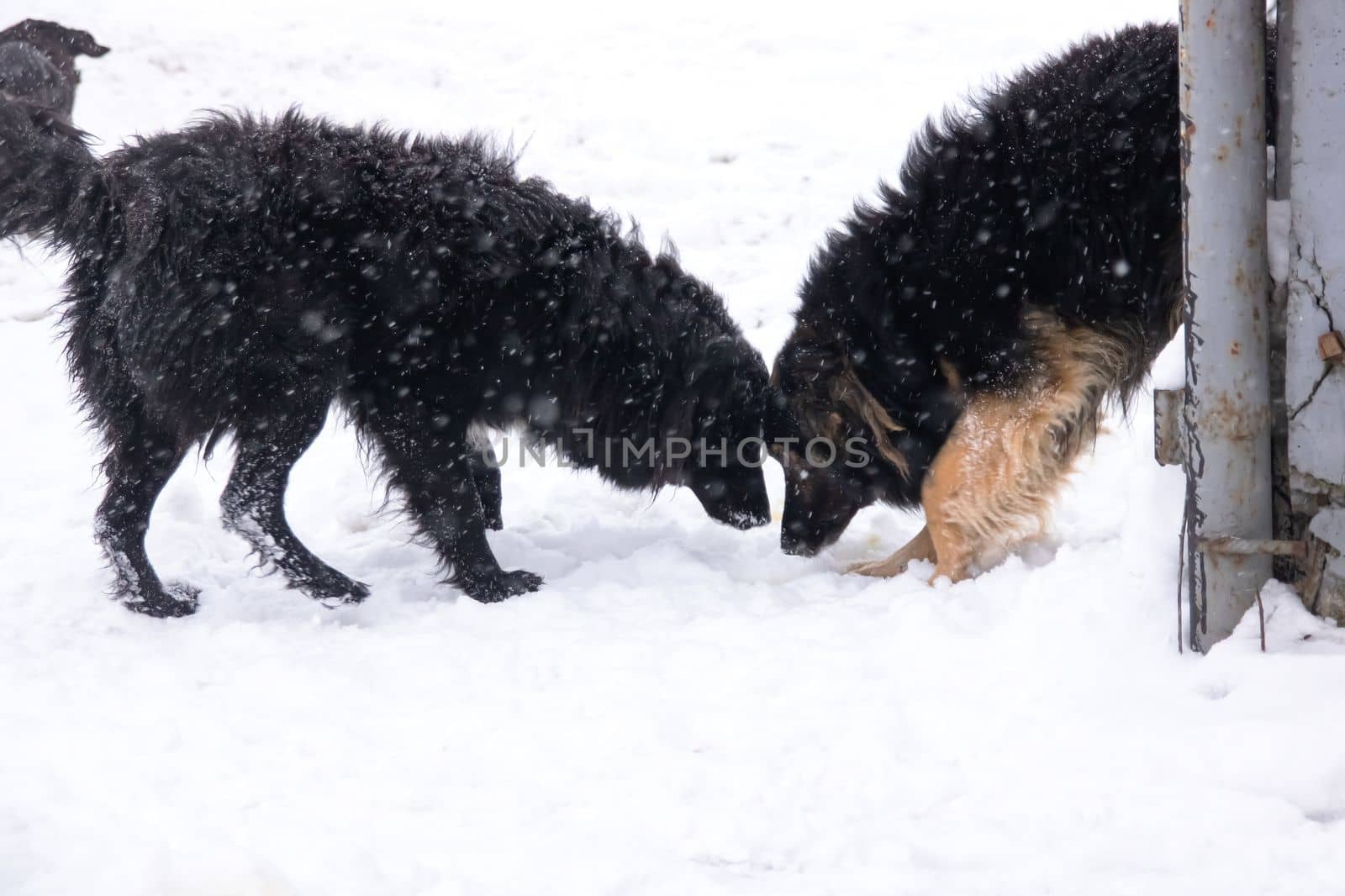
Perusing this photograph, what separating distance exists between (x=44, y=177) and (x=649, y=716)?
2.65 meters

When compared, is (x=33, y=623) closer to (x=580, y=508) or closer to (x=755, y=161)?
(x=580, y=508)

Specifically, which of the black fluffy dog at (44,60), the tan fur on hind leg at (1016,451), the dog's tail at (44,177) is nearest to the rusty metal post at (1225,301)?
the tan fur on hind leg at (1016,451)

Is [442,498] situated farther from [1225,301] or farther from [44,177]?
[1225,301]

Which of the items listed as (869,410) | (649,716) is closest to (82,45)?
(869,410)

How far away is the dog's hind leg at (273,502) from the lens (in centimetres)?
379

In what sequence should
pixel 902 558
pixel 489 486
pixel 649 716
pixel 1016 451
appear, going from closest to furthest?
pixel 649 716 < pixel 1016 451 < pixel 902 558 < pixel 489 486

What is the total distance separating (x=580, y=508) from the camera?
16.0 feet

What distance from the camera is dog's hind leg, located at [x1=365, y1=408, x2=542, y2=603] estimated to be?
12.9 feet

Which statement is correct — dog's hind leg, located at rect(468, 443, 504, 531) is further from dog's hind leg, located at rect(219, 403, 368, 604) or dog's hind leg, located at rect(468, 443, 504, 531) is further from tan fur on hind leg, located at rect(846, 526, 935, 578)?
tan fur on hind leg, located at rect(846, 526, 935, 578)

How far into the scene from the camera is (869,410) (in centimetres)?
397

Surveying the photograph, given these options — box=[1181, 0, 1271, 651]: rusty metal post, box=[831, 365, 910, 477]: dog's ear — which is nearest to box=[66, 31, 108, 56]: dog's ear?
box=[831, 365, 910, 477]: dog's ear

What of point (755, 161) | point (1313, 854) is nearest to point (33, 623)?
point (1313, 854)

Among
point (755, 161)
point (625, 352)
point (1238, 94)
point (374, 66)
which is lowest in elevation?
point (625, 352)

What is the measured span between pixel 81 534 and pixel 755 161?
5.69 metres
